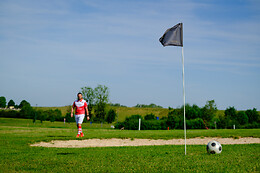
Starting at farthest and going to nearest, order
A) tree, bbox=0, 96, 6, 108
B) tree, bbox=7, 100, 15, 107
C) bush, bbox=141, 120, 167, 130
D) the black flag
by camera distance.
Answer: tree, bbox=7, 100, 15, 107 < tree, bbox=0, 96, 6, 108 < bush, bbox=141, 120, 167, 130 < the black flag

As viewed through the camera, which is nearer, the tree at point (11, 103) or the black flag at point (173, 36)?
the black flag at point (173, 36)

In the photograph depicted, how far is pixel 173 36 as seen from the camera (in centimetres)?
1102

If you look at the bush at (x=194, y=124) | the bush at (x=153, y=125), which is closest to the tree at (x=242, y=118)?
the bush at (x=194, y=124)

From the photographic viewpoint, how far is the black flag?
11000 mm

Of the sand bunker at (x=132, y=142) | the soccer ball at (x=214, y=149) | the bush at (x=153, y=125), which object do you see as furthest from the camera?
the bush at (x=153, y=125)

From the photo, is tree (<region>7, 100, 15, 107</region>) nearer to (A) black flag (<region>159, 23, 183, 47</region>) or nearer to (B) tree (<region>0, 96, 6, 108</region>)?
(B) tree (<region>0, 96, 6, 108</region>)

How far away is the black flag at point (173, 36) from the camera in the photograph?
1100cm

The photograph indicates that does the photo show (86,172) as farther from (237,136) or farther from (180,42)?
(237,136)

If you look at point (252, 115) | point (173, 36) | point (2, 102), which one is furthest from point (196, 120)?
point (2, 102)

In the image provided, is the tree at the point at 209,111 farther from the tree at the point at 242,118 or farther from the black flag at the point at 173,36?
the black flag at the point at 173,36

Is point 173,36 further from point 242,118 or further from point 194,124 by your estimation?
point 242,118

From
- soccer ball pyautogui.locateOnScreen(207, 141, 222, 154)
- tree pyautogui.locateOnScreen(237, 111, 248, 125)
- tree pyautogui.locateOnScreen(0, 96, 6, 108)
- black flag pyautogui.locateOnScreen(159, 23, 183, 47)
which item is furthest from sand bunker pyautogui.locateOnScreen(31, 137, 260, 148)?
tree pyautogui.locateOnScreen(0, 96, 6, 108)

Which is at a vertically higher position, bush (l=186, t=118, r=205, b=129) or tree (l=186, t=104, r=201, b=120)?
tree (l=186, t=104, r=201, b=120)

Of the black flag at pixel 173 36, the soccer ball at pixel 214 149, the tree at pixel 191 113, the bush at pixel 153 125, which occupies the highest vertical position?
the black flag at pixel 173 36
